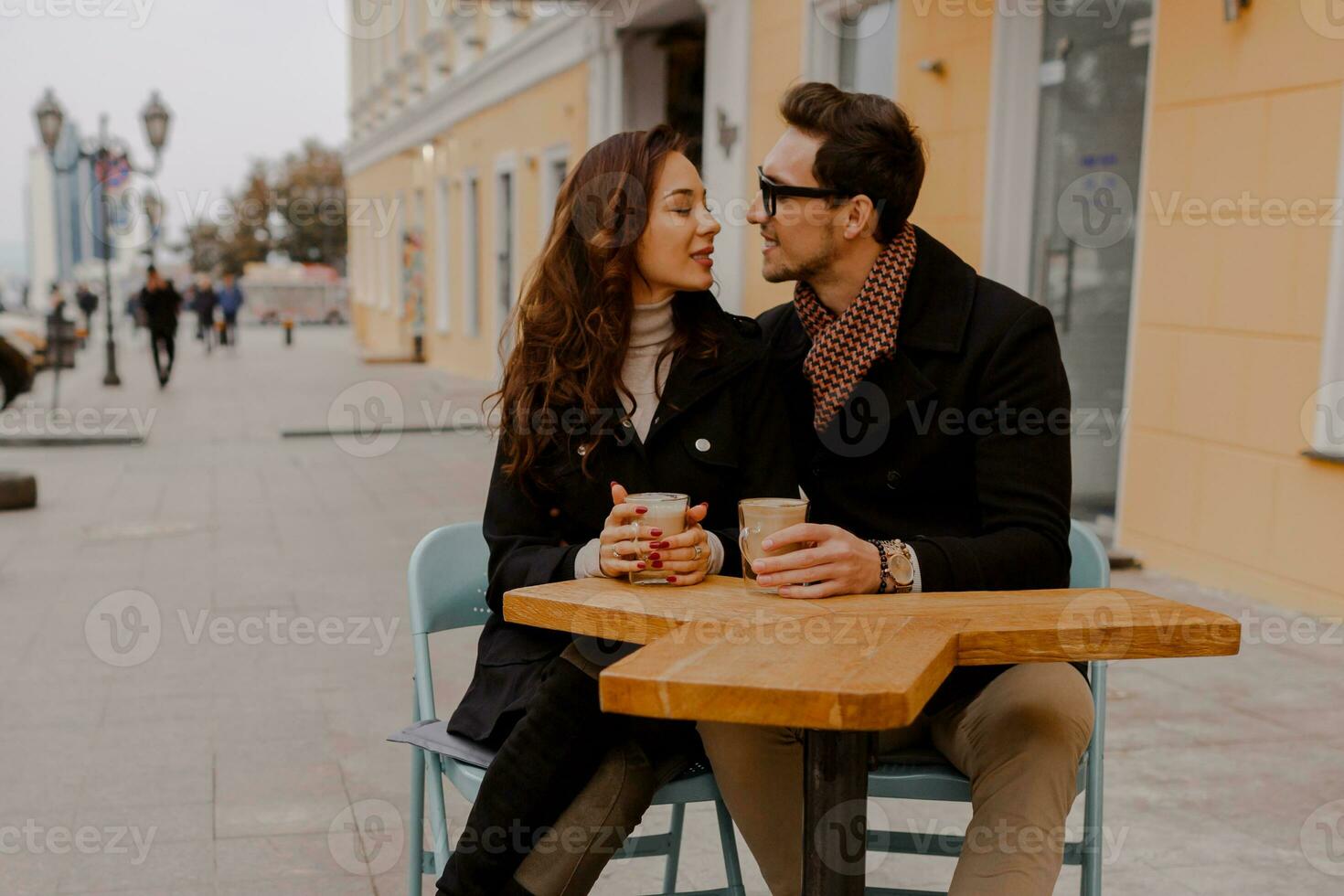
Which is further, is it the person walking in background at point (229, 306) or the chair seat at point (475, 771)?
the person walking in background at point (229, 306)

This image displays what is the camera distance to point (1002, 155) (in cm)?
757

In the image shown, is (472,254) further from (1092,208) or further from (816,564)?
(816,564)

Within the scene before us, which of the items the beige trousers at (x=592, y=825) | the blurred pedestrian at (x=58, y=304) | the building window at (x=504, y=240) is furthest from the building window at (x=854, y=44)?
the blurred pedestrian at (x=58, y=304)

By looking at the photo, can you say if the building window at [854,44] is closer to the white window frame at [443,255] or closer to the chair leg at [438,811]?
the chair leg at [438,811]

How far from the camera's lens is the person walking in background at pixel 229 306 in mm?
30750

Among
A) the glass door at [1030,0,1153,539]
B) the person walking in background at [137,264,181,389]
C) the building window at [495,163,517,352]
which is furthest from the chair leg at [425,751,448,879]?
the person walking in background at [137,264,181,389]

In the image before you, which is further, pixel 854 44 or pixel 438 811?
pixel 854 44

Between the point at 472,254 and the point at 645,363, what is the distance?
61.7 ft

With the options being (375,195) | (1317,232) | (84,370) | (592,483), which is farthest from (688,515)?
(375,195)

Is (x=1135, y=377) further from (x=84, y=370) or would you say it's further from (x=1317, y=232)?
(x=84, y=370)

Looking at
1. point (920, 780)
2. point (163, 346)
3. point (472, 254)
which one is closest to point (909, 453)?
point (920, 780)

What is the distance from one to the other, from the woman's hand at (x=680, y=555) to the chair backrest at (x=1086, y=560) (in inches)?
33.1

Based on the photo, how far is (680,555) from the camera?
2145 mm

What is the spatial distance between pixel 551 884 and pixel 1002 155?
246 inches
